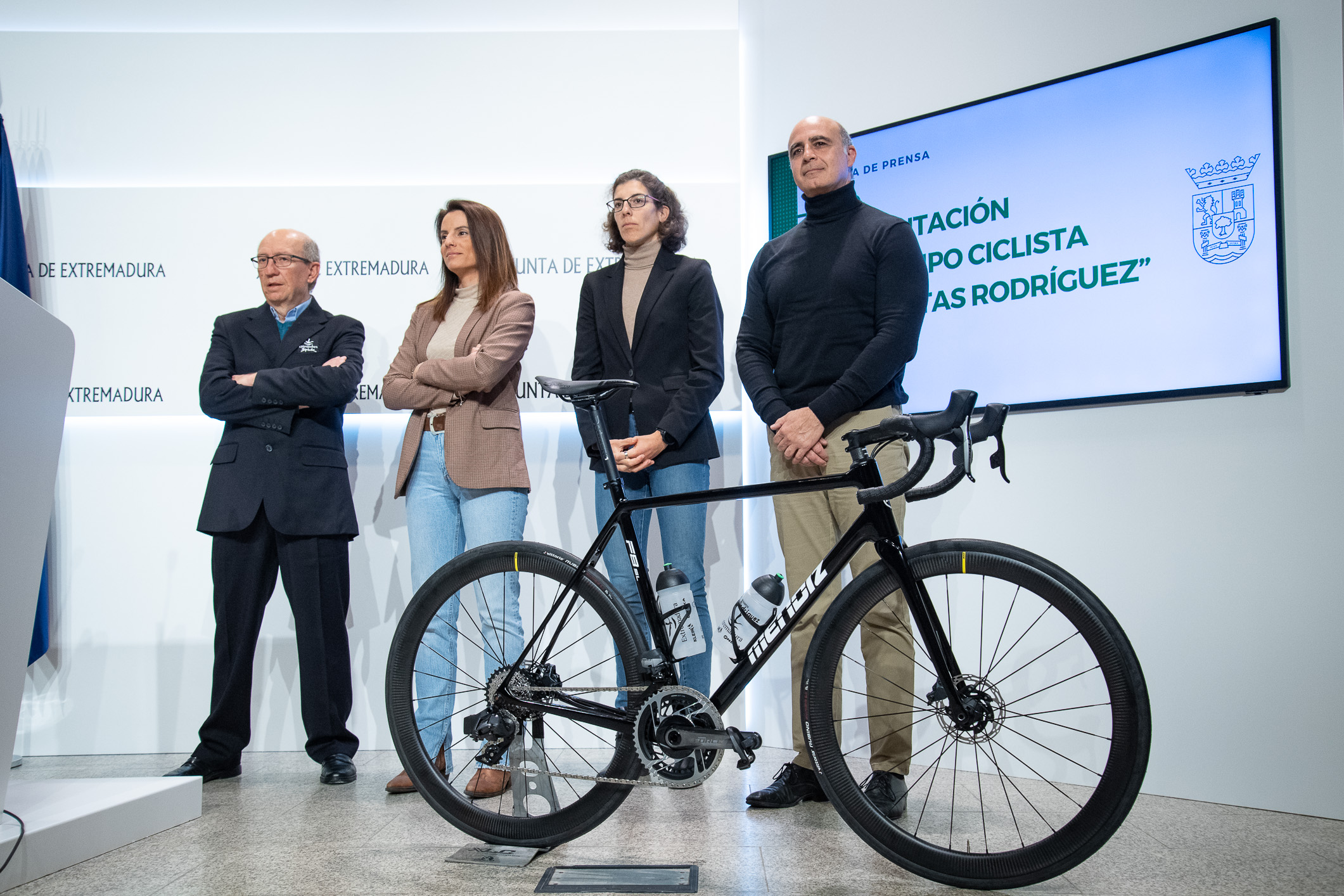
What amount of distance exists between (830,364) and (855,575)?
0.65 m

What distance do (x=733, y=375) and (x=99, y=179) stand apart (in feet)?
9.28

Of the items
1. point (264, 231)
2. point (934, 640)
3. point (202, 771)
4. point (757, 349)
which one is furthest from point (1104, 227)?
point (202, 771)

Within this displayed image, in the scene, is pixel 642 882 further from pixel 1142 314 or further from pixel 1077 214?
pixel 1077 214

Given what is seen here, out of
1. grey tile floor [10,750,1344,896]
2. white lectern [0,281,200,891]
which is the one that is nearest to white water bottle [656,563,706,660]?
grey tile floor [10,750,1344,896]

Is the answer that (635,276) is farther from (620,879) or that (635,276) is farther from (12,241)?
(12,241)

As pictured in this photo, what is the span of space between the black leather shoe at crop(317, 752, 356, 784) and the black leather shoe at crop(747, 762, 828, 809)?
4.48ft

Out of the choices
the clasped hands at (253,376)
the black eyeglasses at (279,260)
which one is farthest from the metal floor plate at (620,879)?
the black eyeglasses at (279,260)

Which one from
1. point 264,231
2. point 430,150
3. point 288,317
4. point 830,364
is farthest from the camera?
point 430,150

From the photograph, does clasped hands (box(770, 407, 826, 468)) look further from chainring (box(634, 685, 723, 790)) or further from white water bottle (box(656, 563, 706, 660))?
chainring (box(634, 685, 723, 790))

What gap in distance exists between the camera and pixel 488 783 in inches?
96.2

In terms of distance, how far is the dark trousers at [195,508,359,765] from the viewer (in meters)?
3.04

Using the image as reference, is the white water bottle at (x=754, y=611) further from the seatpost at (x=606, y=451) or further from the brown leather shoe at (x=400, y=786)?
the brown leather shoe at (x=400, y=786)

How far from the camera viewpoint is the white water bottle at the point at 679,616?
2.07m

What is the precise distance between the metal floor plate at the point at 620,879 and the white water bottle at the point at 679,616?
0.46 meters
